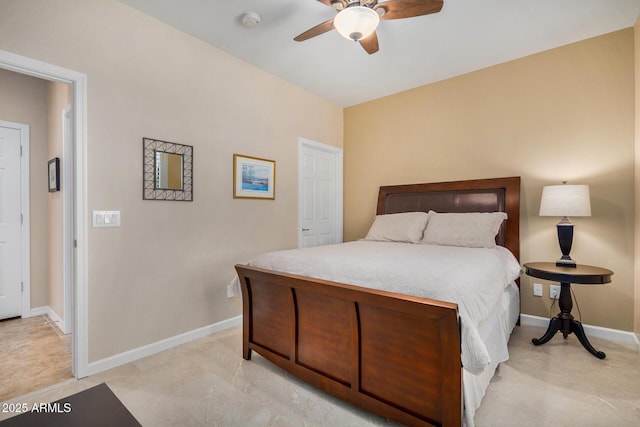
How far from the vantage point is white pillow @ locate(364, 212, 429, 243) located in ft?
10.7

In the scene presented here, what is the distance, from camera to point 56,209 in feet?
10.8

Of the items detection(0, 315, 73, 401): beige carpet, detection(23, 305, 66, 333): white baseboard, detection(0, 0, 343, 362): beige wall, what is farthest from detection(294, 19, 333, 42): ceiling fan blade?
detection(23, 305, 66, 333): white baseboard

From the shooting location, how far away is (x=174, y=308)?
2.68m

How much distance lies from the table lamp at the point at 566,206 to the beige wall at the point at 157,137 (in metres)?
2.69

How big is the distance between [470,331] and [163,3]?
117 inches

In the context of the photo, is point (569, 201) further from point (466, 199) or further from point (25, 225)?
point (25, 225)

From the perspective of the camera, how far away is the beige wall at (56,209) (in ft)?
10.3

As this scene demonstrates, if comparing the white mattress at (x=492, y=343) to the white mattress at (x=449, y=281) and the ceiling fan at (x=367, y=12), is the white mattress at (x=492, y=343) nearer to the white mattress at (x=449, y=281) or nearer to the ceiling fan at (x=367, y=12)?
the white mattress at (x=449, y=281)

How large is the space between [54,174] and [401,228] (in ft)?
12.1

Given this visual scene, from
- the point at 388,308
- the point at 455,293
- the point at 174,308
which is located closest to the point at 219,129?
the point at 174,308

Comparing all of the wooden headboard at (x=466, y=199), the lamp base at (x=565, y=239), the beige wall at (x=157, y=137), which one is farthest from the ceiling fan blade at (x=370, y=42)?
the lamp base at (x=565, y=239)

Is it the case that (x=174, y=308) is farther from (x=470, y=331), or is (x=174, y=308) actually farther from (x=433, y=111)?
(x=433, y=111)

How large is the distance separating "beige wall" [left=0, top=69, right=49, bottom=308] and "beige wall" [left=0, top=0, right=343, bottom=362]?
1.92 metres

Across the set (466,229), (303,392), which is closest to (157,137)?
(303,392)
